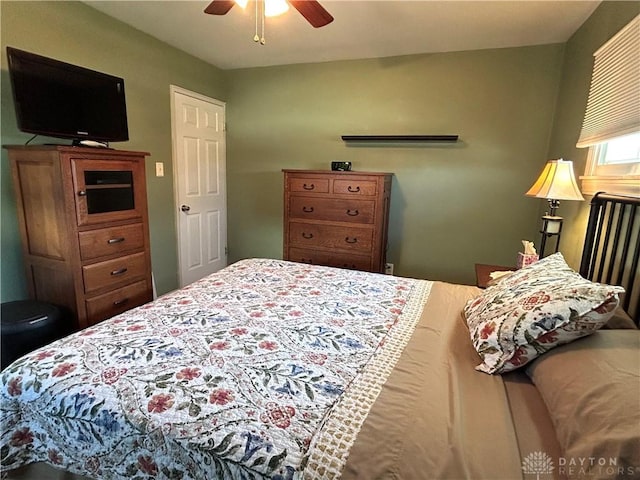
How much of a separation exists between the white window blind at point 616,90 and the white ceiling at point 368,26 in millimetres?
675

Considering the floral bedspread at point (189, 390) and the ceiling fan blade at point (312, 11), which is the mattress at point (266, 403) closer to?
the floral bedspread at point (189, 390)

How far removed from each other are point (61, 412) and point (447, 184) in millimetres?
3191

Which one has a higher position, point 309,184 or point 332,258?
point 309,184

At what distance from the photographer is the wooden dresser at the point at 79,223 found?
2.00 meters

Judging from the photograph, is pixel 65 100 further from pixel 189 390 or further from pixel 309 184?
pixel 189 390

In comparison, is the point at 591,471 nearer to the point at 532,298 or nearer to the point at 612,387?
the point at 612,387

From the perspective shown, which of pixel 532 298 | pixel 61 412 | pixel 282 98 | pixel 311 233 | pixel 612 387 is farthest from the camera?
pixel 282 98

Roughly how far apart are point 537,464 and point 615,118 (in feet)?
5.65

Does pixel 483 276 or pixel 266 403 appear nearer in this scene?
pixel 266 403

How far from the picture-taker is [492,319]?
46.0 inches

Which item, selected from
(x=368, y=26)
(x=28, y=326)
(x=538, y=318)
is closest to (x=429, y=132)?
(x=368, y=26)

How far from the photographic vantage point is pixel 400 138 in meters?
3.29

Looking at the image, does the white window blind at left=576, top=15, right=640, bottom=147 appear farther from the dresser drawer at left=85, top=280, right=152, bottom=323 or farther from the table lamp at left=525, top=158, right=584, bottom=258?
the dresser drawer at left=85, top=280, right=152, bottom=323

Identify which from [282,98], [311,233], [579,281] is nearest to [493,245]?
[311,233]
